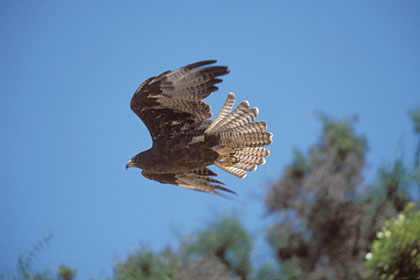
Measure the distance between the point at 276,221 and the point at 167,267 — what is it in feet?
16.8

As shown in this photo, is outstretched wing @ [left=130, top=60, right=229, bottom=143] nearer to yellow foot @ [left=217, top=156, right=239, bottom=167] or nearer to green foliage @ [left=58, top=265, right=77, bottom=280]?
yellow foot @ [left=217, top=156, right=239, bottom=167]

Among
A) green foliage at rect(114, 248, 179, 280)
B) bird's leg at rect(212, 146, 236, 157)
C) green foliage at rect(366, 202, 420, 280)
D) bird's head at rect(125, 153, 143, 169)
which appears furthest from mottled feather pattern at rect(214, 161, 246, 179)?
green foliage at rect(114, 248, 179, 280)

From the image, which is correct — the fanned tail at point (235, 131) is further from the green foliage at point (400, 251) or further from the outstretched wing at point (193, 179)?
the green foliage at point (400, 251)

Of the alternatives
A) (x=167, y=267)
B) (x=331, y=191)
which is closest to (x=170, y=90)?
(x=167, y=267)

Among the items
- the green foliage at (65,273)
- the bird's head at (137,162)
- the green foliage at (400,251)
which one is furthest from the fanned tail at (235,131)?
the green foliage at (65,273)

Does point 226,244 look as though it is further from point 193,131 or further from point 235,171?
point 193,131

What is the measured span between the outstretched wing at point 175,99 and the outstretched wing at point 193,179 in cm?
69

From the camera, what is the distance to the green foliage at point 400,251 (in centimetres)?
614

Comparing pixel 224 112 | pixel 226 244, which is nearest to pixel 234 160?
pixel 224 112

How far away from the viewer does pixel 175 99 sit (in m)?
4.64

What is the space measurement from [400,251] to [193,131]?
140 inches

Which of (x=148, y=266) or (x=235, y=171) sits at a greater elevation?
(x=148, y=266)

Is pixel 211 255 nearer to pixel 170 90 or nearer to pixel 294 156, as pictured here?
pixel 294 156

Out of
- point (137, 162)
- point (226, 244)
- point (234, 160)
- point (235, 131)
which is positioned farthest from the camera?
point (226, 244)
